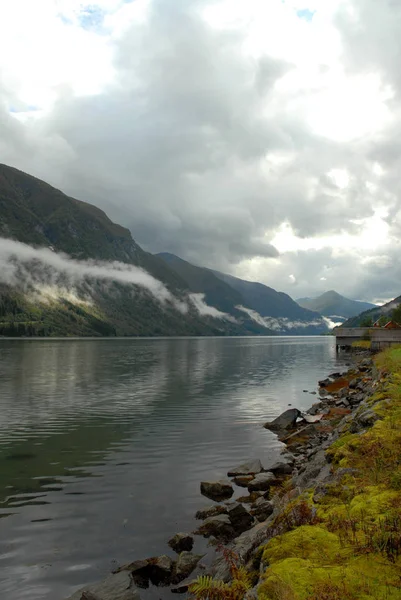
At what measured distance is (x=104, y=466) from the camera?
2506cm

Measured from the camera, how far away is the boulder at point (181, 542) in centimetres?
1512

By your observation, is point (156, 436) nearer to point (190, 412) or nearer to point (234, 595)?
point (190, 412)

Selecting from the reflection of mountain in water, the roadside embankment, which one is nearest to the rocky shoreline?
the roadside embankment

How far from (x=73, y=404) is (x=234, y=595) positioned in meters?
41.5

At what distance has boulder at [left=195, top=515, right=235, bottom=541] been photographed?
52.4ft

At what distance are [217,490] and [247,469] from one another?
3849 millimetres

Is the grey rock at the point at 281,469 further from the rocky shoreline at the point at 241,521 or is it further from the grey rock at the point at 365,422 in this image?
the grey rock at the point at 365,422

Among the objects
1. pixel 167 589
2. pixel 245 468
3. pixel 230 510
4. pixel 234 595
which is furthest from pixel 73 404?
pixel 234 595

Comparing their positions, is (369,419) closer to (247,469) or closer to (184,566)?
(247,469)

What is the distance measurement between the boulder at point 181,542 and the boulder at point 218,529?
87 cm

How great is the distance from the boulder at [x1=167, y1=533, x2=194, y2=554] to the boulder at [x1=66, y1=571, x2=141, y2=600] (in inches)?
116

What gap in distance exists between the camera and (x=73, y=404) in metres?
46.2

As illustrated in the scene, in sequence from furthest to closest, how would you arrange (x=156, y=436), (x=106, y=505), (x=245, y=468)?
1. (x=156, y=436)
2. (x=245, y=468)
3. (x=106, y=505)

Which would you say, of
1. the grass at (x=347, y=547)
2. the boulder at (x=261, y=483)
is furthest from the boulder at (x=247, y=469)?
the grass at (x=347, y=547)
